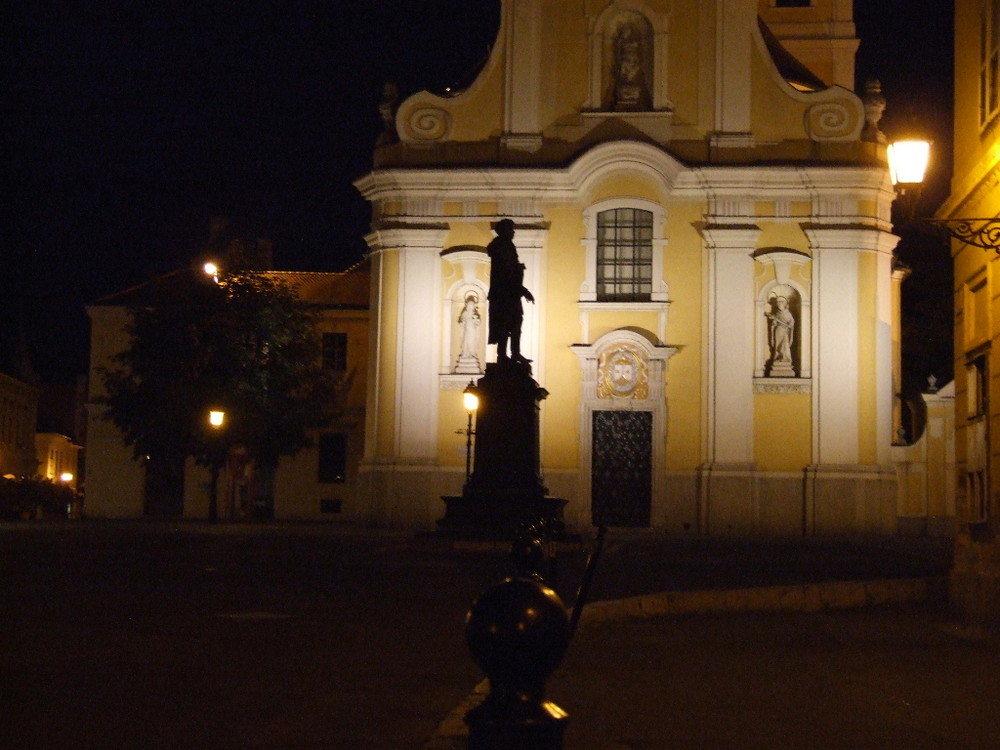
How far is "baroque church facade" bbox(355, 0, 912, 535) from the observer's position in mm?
Answer: 34938

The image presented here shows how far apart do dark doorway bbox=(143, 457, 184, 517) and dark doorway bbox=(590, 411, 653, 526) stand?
18.6 meters

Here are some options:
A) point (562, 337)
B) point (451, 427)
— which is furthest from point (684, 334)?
point (451, 427)

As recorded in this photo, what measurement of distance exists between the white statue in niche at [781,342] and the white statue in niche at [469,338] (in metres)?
7.11

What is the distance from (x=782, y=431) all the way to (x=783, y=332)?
→ 7.86 ft

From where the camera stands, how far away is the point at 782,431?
115 ft

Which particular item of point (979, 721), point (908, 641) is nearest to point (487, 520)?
point (908, 641)

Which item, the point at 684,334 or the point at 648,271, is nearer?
the point at 684,334

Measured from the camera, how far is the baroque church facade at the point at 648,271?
3494cm

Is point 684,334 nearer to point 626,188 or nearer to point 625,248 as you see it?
point 625,248

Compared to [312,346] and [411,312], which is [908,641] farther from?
[312,346]

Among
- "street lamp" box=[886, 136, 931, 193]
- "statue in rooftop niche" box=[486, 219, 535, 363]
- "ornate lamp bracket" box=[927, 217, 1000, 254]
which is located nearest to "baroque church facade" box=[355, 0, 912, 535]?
"statue in rooftop niche" box=[486, 219, 535, 363]

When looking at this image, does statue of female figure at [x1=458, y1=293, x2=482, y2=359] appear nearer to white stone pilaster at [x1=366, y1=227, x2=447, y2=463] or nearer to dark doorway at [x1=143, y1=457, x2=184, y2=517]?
white stone pilaster at [x1=366, y1=227, x2=447, y2=463]

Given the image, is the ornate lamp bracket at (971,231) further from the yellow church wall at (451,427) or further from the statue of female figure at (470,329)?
the yellow church wall at (451,427)

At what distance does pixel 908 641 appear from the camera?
1264 centimetres
